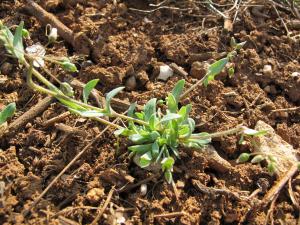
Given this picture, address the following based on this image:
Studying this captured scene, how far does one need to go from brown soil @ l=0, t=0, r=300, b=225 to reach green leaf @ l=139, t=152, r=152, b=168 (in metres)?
0.12

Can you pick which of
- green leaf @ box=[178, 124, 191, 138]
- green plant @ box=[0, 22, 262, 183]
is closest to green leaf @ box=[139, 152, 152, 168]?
green plant @ box=[0, 22, 262, 183]

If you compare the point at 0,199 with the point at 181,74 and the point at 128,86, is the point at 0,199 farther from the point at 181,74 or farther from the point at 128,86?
the point at 181,74

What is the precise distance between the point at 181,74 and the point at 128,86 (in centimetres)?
31

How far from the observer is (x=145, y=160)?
206 centimetres

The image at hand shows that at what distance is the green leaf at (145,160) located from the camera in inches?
80.4

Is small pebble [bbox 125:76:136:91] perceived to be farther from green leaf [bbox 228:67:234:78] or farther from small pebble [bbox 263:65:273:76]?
small pebble [bbox 263:65:273:76]

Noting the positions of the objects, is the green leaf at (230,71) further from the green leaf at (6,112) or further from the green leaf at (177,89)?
the green leaf at (6,112)

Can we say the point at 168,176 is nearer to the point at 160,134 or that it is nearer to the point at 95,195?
the point at 160,134

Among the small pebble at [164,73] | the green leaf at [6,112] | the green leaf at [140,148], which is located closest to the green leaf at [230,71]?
the small pebble at [164,73]

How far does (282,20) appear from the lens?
112 inches

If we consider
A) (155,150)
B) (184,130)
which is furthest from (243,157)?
(155,150)

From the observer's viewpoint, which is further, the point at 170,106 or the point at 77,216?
the point at 170,106

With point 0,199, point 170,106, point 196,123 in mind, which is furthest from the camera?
point 196,123

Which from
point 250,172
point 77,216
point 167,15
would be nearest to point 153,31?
point 167,15
